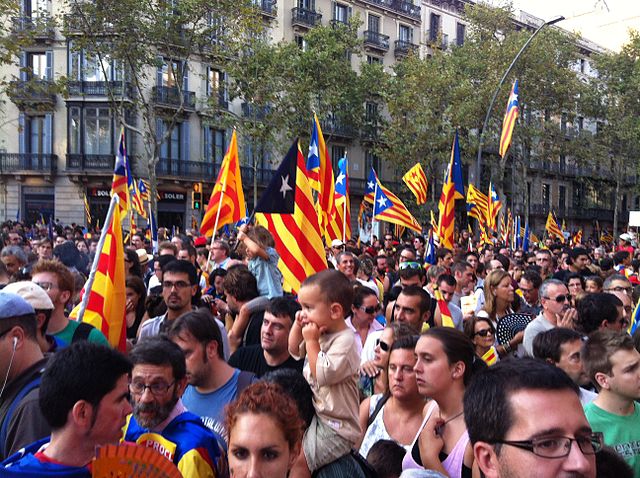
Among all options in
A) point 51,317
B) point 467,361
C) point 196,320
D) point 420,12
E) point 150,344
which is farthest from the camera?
point 420,12

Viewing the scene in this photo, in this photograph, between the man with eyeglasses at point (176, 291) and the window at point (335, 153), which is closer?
the man with eyeglasses at point (176, 291)

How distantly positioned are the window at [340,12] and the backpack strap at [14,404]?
128 feet

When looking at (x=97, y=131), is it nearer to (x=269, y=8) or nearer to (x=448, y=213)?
(x=269, y=8)

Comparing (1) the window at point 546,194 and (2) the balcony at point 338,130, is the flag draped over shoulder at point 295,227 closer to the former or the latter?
(2) the balcony at point 338,130

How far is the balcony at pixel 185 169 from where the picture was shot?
32625 mm

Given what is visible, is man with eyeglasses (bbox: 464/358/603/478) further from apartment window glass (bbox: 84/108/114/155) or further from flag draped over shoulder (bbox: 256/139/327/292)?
apartment window glass (bbox: 84/108/114/155)

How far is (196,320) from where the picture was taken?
372 centimetres

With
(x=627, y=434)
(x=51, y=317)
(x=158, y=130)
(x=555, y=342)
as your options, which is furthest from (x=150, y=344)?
(x=158, y=130)

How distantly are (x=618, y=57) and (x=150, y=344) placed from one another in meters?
41.9

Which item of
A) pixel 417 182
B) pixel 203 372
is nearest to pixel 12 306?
pixel 203 372

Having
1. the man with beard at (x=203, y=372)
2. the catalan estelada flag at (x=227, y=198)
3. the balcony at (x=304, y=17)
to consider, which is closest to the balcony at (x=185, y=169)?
the balcony at (x=304, y=17)

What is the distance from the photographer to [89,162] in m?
31.3

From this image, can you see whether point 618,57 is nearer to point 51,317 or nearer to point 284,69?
point 284,69

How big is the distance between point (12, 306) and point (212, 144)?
3163 cm
